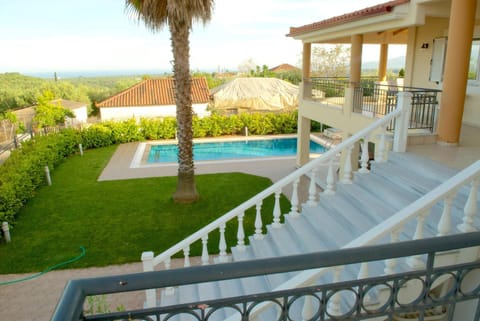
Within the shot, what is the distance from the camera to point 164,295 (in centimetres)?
592

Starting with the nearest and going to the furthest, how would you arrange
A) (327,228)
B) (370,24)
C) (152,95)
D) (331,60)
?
(327,228)
(370,24)
(152,95)
(331,60)

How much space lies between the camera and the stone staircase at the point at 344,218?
16.1 ft

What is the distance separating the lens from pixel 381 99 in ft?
37.1

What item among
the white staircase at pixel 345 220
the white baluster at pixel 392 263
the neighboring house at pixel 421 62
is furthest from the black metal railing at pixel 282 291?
the neighboring house at pixel 421 62

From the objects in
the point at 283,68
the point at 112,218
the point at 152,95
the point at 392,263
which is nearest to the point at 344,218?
the point at 392,263

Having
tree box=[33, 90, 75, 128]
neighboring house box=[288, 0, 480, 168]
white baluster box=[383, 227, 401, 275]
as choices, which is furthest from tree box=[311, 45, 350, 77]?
white baluster box=[383, 227, 401, 275]

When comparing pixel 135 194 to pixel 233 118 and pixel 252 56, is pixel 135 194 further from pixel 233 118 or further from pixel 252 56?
pixel 252 56

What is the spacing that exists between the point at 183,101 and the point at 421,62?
8114mm

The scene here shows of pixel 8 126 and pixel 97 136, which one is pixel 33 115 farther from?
pixel 97 136

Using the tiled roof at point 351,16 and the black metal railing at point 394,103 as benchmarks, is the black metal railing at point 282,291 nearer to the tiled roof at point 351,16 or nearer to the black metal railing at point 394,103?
the black metal railing at point 394,103

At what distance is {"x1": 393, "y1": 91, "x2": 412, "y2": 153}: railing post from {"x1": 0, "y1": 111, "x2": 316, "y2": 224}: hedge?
37.5 feet

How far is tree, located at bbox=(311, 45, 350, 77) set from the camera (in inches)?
1532

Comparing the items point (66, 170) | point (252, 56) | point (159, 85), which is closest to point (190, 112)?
point (66, 170)

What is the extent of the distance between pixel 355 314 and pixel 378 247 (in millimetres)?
474
